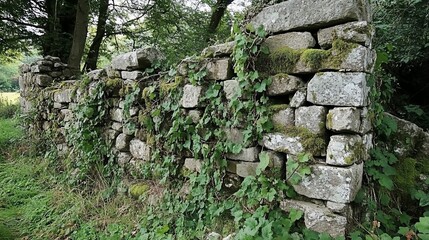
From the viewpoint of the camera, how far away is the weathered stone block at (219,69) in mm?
2520

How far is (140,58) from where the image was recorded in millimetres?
3385

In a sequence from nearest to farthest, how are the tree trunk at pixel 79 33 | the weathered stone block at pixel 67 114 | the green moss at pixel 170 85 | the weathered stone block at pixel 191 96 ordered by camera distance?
the weathered stone block at pixel 191 96 → the green moss at pixel 170 85 → the weathered stone block at pixel 67 114 → the tree trunk at pixel 79 33

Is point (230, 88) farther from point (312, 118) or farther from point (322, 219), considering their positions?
point (322, 219)

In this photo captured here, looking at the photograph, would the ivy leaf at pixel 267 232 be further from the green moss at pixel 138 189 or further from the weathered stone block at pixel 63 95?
the weathered stone block at pixel 63 95

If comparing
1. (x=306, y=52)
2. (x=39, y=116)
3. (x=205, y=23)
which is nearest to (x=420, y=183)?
(x=306, y=52)

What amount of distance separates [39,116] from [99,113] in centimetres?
268

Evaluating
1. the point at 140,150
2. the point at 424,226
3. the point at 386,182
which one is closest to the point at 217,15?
the point at 140,150

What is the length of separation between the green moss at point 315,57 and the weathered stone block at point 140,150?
2.01 meters

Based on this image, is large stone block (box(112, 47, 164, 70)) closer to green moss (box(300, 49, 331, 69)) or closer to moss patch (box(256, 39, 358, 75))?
moss patch (box(256, 39, 358, 75))

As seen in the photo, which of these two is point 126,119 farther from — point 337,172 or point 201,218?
point 337,172

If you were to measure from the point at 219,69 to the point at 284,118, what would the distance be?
2.41 feet

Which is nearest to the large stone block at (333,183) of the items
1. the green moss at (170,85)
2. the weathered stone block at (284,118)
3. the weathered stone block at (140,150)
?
the weathered stone block at (284,118)

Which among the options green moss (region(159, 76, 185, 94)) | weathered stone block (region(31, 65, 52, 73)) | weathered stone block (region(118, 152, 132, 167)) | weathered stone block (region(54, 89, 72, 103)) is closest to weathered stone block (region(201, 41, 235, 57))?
green moss (region(159, 76, 185, 94))

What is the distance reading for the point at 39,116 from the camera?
19.4 feet
